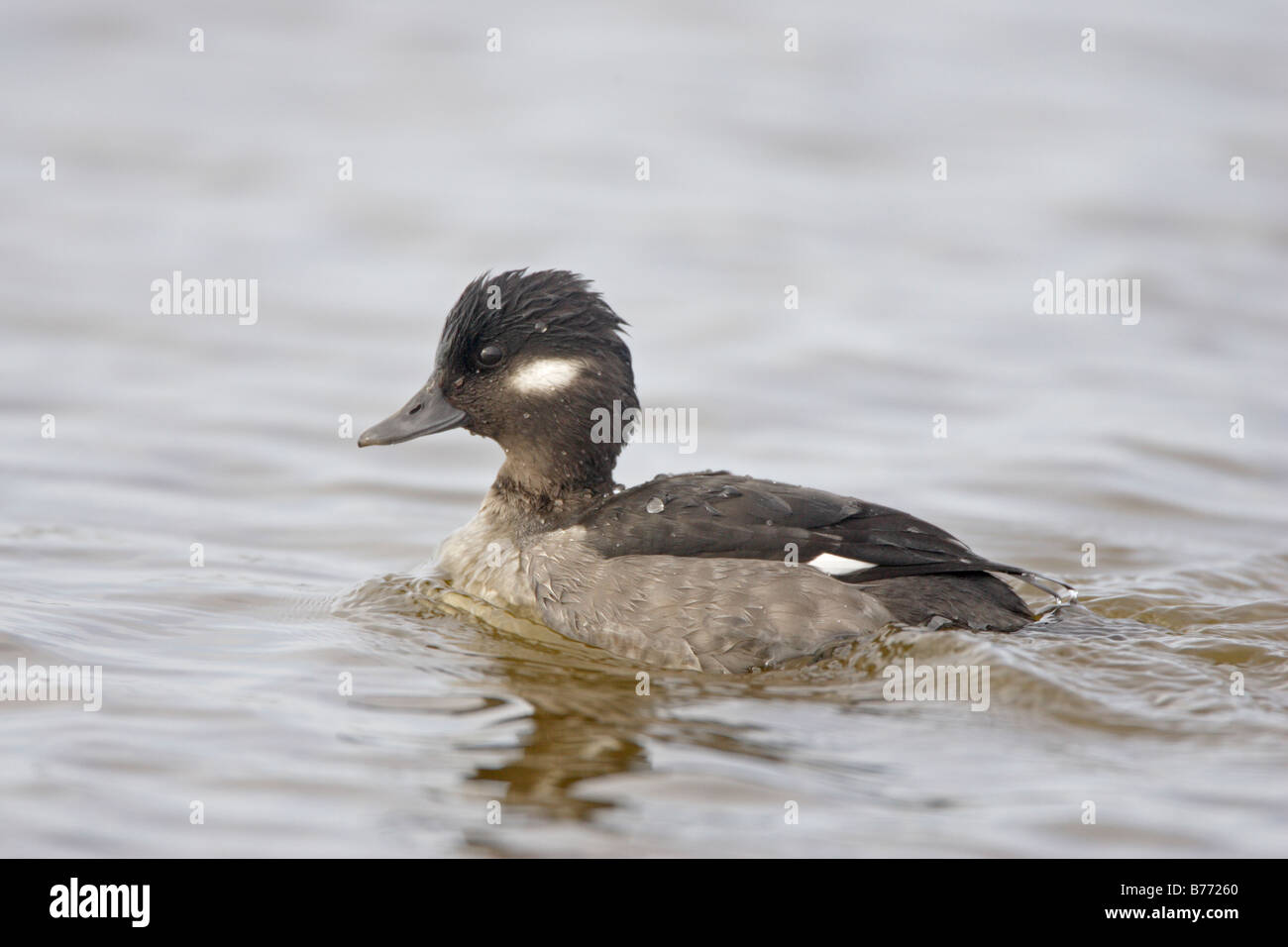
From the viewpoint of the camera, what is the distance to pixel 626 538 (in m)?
7.34

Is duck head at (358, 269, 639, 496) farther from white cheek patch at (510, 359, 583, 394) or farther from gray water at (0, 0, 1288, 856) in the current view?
gray water at (0, 0, 1288, 856)

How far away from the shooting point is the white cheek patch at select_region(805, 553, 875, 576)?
23.2ft

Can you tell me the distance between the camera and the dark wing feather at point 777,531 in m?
7.11

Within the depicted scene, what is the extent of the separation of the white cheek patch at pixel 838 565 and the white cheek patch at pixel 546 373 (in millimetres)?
1612

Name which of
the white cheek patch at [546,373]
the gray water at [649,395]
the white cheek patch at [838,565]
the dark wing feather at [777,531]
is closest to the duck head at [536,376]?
the white cheek patch at [546,373]

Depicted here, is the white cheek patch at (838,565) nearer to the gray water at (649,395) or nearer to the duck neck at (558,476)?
the gray water at (649,395)

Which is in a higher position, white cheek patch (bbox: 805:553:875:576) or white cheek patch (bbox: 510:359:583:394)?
white cheek patch (bbox: 510:359:583:394)

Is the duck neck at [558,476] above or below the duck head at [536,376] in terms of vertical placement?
below

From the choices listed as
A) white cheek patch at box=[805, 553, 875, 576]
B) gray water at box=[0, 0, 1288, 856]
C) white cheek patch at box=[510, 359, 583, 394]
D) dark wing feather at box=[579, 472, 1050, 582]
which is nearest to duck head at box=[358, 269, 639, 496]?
white cheek patch at box=[510, 359, 583, 394]

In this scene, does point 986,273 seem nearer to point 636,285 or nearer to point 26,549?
point 636,285

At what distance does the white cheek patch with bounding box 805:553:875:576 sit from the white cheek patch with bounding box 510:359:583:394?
1612mm

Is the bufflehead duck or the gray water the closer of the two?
the gray water

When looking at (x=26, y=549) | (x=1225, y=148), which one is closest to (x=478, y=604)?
(x=26, y=549)
